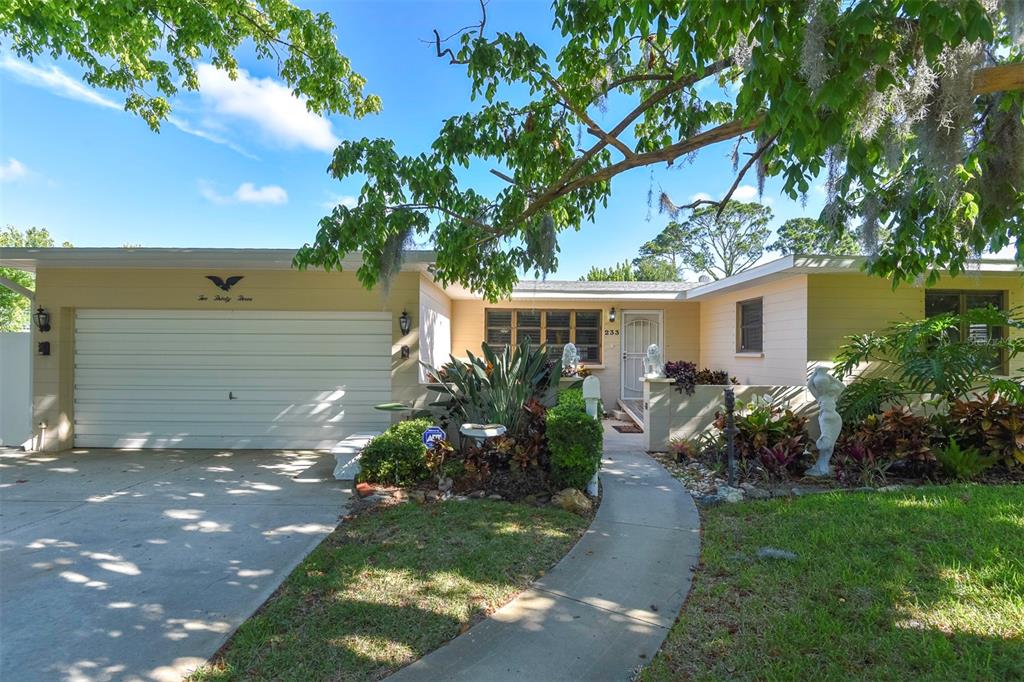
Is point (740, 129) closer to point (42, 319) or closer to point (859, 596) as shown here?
point (859, 596)

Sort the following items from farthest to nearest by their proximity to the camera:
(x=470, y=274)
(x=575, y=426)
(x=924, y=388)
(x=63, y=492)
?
(x=470, y=274) < (x=924, y=388) < (x=63, y=492) < (x=575, y=426)

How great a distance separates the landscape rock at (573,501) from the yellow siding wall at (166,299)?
324 centimetres

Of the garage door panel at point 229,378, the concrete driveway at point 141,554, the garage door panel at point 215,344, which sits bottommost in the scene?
the concrete driveway at point 141,554

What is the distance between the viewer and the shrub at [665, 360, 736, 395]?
21.6 ft

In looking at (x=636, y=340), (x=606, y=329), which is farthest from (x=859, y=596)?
(x=636, y=340)

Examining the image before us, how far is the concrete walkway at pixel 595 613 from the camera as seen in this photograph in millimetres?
2234

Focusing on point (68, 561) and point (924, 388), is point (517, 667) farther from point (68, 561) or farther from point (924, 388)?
point (924, 388)

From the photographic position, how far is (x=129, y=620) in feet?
8.71

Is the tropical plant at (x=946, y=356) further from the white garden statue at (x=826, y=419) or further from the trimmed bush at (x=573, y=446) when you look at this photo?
the trimmed bush at (x=573, y=446)

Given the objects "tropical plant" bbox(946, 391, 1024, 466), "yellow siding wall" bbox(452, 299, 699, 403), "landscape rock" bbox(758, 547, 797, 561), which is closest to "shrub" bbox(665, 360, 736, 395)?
"yellow siding wall" bbox(452, 299, 699, 403)

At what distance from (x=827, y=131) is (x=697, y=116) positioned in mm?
3360

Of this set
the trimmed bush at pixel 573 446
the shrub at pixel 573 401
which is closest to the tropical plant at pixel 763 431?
the shrub at pixel 573 401

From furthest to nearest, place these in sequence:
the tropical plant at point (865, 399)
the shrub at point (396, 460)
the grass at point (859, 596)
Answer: the tropical plant at point (865, 399)
the shrub at point (396, 460)
the grass at point (859, 596)

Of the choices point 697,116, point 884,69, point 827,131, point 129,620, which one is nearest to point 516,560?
point 129,620
